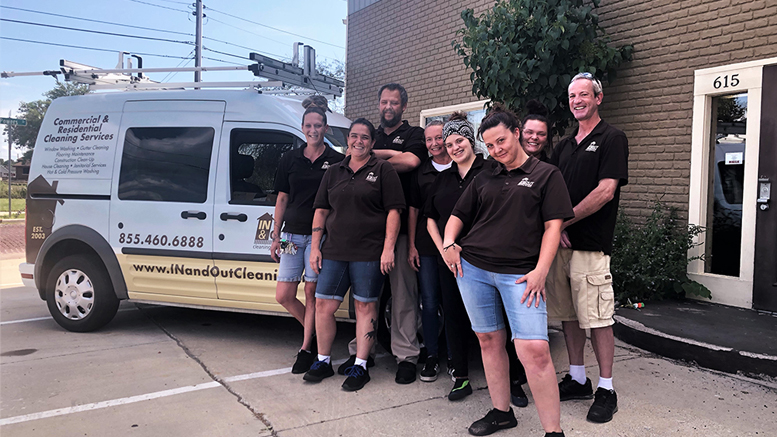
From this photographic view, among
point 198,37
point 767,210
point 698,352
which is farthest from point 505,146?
point 198,37

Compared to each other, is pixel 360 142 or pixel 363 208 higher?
pixel 360 142

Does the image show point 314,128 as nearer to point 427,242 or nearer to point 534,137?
point 427,242

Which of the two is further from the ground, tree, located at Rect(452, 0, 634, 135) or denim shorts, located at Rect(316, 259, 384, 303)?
tree, located at Rect(452, 0, 634, 135)

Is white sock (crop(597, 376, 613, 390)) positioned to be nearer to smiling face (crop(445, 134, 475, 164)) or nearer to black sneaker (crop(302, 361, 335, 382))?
smiling face (crop(445, 134, 475, 164))

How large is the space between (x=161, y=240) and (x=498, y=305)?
3387 mm

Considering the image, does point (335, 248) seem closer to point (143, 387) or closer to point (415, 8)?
point (143, 387)

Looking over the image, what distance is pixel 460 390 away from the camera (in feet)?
12.2

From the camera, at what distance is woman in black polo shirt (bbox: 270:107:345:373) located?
4.35 metres

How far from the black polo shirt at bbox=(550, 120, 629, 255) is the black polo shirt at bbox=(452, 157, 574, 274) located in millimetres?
642

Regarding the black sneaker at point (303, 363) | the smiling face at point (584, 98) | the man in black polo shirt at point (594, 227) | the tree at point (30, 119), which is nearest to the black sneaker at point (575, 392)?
the man in black polo shirt at point (594, 227)

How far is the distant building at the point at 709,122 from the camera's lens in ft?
18.4

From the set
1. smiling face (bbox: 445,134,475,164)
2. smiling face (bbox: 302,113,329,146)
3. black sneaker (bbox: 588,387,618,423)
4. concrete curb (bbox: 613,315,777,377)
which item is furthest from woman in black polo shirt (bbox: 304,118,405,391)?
concrete curb (bbox: 613,315,777,377)

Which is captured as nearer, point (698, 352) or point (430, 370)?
point (430, 370)

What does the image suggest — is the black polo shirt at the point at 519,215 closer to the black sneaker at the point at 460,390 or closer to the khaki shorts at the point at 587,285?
the khaki shorts at the point at 587,285
